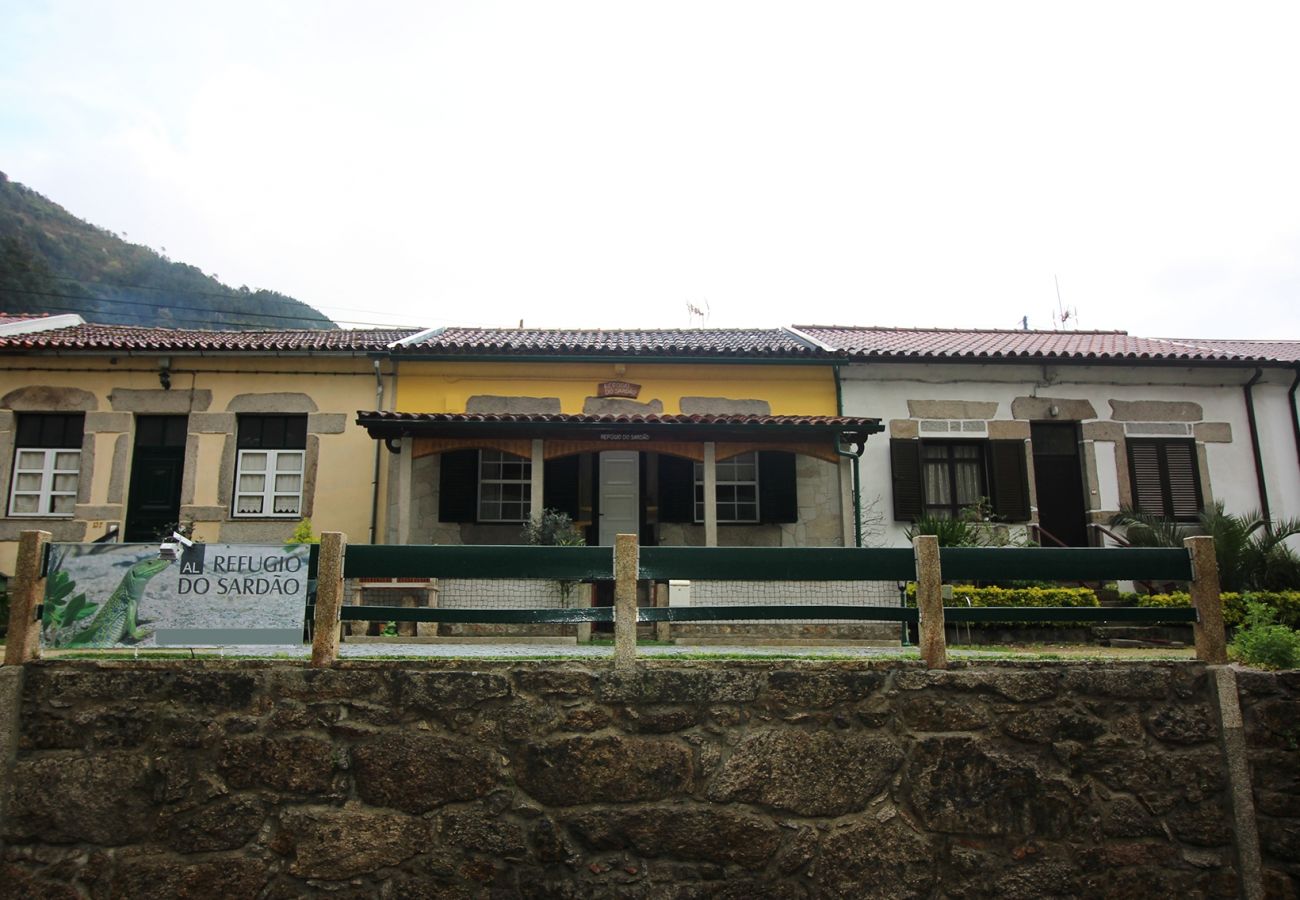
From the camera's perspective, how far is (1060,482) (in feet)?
45.0

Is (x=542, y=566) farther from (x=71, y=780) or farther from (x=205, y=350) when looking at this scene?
(x=205, y=350)

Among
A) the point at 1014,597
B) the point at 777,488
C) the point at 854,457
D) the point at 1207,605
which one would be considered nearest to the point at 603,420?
the point at 777,488

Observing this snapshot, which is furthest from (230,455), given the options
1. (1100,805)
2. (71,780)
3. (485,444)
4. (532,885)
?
(1100,805)

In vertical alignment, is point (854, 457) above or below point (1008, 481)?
above

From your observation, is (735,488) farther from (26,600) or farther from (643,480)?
(26,600)

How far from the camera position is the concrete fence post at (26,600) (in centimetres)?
521

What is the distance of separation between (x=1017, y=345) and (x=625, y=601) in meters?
11.8

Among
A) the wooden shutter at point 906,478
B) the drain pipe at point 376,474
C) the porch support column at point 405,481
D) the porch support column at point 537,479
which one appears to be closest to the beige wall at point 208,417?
the drain pipe at point 376,474

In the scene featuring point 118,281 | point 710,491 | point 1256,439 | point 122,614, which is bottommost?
point 122,614

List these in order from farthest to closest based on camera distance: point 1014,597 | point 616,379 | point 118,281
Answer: point 118,281
point 616,379
point 1014,597

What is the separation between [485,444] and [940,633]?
7.35 meters

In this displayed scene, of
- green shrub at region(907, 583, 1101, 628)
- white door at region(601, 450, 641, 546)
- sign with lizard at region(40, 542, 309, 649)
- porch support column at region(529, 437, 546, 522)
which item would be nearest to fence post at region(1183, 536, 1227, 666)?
green shrub at region(907, 583, 1101, 628)

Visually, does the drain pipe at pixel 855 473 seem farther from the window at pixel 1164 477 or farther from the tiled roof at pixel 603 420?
the window at pixel 1164 477

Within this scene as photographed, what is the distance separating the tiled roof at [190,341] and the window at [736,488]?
531 centimetres
